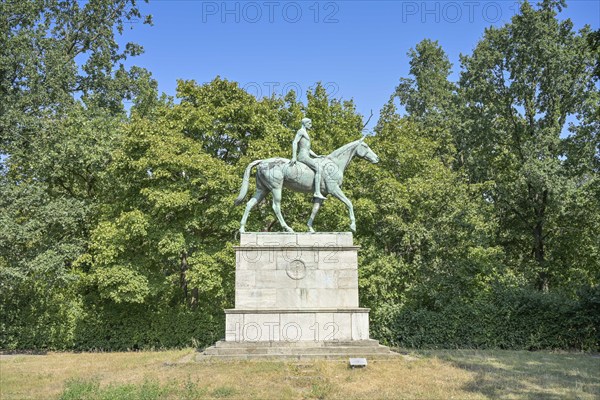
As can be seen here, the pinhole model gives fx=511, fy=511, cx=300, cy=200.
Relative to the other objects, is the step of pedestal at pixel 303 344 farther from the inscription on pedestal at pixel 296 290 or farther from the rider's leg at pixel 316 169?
the rider's leg at pixel 316 169

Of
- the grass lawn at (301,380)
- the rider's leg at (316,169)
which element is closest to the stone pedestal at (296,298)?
the rider's leg at (316,169)

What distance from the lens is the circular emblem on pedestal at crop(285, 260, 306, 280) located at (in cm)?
1466

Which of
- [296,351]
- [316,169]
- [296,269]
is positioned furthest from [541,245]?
[296,351]

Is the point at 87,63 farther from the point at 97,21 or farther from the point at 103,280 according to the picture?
the point at 103,280

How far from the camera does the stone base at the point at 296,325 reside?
14062 millimetres

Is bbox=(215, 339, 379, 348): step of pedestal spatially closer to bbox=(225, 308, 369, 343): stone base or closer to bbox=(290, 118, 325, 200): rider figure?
bbox=(225, 308, 369, 343): stone base

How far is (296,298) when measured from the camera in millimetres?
14516

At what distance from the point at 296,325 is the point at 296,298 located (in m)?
0.77

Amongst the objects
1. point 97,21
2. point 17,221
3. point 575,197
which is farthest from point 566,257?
point 97,21

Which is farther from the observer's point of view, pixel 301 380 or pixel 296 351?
pixel 296 351

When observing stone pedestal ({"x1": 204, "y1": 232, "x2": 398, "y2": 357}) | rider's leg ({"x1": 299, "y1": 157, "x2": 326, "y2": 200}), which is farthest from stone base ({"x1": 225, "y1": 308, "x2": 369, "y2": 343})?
rider's leg ({"x1": 299, "y1": 157, "x2": 326, "y2": 200})

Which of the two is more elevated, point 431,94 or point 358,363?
point 431,94

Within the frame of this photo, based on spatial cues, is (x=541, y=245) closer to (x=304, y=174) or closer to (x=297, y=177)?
(x=304, y=174)

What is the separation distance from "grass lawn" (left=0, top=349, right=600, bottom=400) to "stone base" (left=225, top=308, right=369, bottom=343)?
156 cm
